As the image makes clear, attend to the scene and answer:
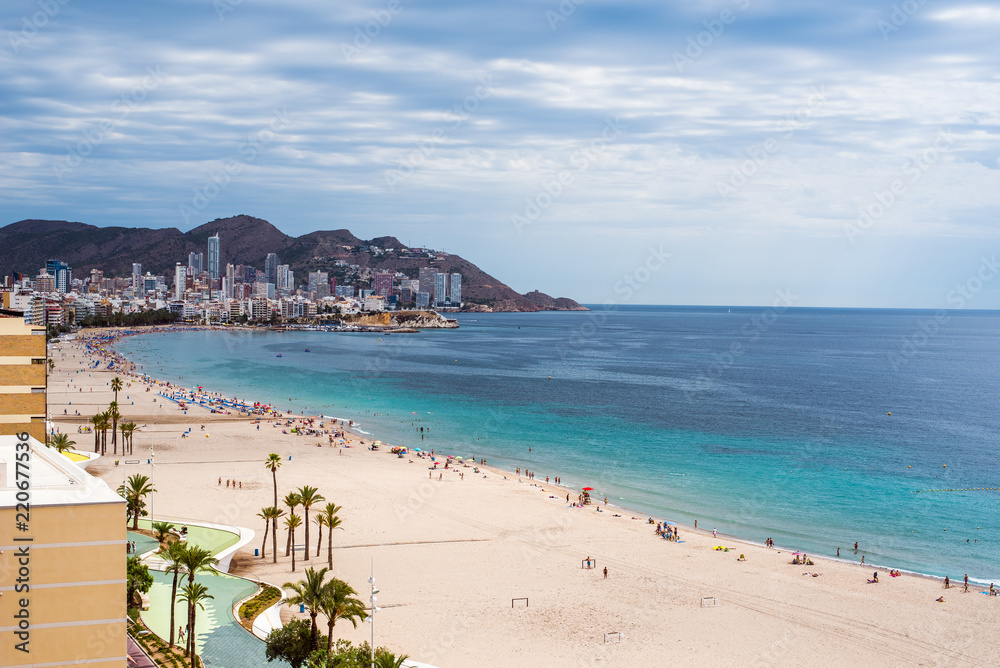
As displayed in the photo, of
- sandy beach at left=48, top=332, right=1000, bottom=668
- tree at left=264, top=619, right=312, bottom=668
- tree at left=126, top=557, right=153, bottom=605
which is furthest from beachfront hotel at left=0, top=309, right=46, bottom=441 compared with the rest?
tree at left=264, top=619, right=312, bottom=668

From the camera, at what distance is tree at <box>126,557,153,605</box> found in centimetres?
1989

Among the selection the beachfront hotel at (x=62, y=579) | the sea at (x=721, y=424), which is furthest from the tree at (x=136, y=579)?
the sea at (x=721, y=424)

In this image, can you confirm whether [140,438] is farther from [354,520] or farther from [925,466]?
[925,466]

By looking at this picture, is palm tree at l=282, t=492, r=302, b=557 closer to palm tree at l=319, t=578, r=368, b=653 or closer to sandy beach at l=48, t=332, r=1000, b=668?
sandy beach at l=48, t=332, r=1000, b=668

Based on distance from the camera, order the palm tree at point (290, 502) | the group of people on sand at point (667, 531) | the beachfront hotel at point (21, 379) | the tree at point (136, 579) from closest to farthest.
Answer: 1. the tree at point (136, 579)
2. the beachfront hotel at point (21, 379)
3. the palm tree at point (290, 502)
4. the group of people on sand at point (667, 531)

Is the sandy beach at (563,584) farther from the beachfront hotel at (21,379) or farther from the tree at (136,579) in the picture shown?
the beachfront hotel at (21,379)

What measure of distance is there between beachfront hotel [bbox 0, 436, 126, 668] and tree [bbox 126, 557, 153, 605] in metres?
8.66

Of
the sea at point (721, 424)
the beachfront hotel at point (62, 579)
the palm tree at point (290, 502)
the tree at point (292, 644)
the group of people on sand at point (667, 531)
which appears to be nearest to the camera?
the beachfront hotel at point (62, 579)

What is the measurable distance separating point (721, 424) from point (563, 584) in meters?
37.5

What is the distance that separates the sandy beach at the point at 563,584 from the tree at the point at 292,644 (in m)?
3.11

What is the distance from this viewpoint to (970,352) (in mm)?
134750

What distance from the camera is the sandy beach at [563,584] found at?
21094mm

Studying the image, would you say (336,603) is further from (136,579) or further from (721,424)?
(721,424)

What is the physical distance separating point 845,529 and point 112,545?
104ft
